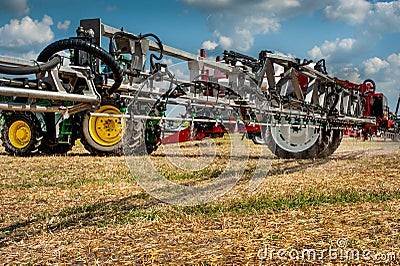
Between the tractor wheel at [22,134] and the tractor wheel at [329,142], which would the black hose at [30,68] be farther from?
the tractor wheel at [329,142]

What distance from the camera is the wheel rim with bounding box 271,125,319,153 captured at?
823 cm

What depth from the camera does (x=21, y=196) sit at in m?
4.24

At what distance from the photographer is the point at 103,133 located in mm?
7711

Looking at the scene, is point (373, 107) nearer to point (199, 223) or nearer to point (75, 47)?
point (199, 223)

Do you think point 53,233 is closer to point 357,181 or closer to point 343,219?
point 343,219

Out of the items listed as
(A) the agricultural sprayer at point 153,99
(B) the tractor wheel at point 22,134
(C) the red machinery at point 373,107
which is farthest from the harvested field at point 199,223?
(C) the red machinery at point 373,107

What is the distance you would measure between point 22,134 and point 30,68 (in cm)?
584

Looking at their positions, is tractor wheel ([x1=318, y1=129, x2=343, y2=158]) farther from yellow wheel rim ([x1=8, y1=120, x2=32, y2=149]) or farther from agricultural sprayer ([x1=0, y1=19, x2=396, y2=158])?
yellow wheel rim ([x1=8, y1=120, x2=32, y2=149])

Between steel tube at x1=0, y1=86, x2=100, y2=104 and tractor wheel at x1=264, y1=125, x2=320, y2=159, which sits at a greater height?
steel tube at x1=0, y1=86, x2=100, y2=104

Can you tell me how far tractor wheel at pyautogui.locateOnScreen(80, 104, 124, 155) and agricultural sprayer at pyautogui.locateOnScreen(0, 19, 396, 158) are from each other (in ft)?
0.06

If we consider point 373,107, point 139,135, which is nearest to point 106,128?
point 139,135

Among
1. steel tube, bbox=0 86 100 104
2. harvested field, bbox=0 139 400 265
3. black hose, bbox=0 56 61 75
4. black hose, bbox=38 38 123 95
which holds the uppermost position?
black hose, bbox=38 38 123 95

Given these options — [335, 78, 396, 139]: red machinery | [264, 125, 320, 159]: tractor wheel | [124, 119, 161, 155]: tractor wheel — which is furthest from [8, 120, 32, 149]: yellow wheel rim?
[335, 78, 396, 139]: red machinery

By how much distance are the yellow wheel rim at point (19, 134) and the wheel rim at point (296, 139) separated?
4.50m
